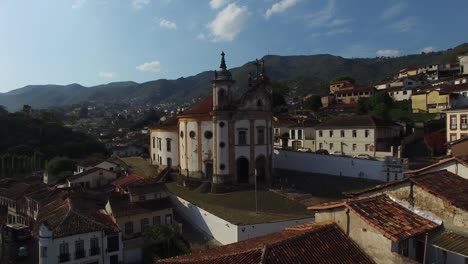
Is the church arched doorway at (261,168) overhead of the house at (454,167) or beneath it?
beneath

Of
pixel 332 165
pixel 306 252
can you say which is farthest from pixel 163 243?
pixel 306 252

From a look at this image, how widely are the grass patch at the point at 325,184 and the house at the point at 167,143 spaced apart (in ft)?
44.9

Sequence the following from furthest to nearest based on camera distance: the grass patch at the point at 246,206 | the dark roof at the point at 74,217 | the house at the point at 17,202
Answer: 1. the house at the point at 17,202
2. the grass patch at the point at 246,206
3. the dark roof at the point at 74,217

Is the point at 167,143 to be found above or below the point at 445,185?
below

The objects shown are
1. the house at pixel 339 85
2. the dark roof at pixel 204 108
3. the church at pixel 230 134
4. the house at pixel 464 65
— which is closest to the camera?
the church at pixel 230 134

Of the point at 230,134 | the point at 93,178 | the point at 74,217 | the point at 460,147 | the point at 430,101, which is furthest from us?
the point at 430,101

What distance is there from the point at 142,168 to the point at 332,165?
1054 inches

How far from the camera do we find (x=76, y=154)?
9175 cm

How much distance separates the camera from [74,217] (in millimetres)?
28984

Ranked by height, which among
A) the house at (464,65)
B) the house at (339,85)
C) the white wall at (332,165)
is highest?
the house at (464,65)

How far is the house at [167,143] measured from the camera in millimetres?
46938

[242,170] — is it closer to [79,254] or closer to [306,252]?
[79,254]

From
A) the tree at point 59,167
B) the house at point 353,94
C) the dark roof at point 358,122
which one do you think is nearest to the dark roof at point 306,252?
the dark roof at point 358,122

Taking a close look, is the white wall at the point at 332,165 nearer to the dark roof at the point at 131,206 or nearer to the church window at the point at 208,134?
the church window at the point at 208,134
